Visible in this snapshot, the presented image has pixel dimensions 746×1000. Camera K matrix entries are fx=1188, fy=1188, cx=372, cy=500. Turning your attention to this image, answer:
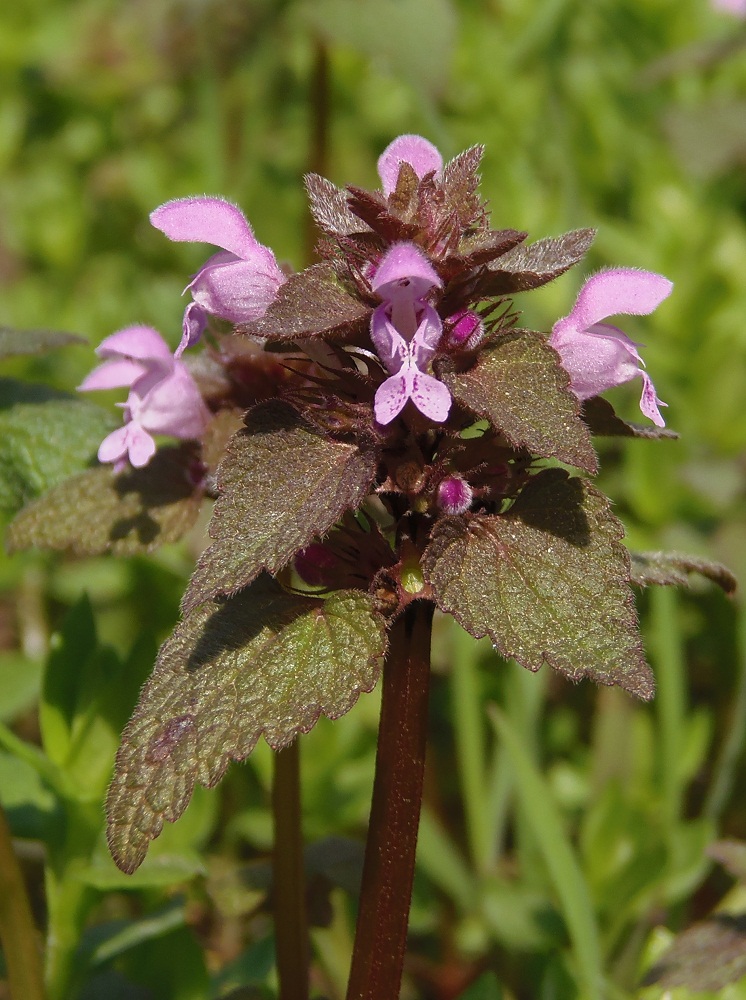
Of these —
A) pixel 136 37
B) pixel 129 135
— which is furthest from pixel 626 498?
pixel 136 37

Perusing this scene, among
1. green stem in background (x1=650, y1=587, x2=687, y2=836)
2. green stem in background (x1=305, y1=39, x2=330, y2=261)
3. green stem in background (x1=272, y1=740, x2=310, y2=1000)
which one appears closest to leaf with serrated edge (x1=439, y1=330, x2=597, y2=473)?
green stem in background (x1=272, y1=740, x2=310, y2=1000)

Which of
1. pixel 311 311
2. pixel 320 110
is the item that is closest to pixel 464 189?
pixel 311 311

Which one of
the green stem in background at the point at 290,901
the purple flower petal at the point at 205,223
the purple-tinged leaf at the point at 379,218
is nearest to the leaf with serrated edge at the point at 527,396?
the purple-tinged leaf at the point at 379,218

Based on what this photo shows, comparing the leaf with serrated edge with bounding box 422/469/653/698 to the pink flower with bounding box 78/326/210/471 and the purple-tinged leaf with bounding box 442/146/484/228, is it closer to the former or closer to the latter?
the purple-tinged leaf with bounding box 442/146/484/228

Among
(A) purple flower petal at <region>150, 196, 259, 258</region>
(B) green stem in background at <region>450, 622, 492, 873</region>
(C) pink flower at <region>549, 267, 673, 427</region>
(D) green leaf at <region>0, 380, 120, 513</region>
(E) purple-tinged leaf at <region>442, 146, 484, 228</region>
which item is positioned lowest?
(B) green stem in background at <region>450, 622, 492, 873</region>

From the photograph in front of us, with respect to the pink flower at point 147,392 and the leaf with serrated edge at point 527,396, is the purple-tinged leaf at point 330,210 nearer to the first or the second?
the leaf with serrated edge at point 527,396

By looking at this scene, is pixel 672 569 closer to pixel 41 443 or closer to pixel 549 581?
pixel 549 581
